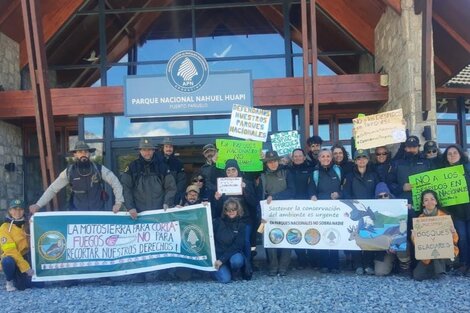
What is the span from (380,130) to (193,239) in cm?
308

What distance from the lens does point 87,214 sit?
235 inches

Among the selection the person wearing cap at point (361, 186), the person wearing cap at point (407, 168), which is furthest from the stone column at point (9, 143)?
the person wearing cap at point (407, 168)

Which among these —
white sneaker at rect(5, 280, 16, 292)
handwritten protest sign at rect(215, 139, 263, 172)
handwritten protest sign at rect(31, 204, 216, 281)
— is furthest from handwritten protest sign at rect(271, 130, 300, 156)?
white sneaker at rect(5, 280, 16, 292)

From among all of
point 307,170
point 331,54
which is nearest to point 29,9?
point 307,170

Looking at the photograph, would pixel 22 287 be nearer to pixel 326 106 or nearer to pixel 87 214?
pixel 87 214

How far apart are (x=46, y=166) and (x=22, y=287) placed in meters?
2.29

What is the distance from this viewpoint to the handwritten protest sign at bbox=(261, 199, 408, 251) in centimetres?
578

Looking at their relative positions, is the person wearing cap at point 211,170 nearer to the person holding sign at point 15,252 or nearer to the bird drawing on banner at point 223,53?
the person holding sign at point 15,252

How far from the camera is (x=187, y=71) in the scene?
8.90 m

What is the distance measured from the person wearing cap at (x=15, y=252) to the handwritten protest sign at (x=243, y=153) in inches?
113

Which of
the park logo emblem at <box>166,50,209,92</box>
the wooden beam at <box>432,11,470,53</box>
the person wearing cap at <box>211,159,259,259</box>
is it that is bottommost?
the person wearing cap at <box>211,159,259,259</box>

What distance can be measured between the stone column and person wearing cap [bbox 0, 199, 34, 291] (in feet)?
11.9

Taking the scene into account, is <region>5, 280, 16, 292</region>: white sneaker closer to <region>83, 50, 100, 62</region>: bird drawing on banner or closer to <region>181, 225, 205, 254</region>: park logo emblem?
<region>181, 225, 205, 254</region>: park logo emblem

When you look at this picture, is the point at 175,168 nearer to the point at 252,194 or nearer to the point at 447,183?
the point at 252,194
